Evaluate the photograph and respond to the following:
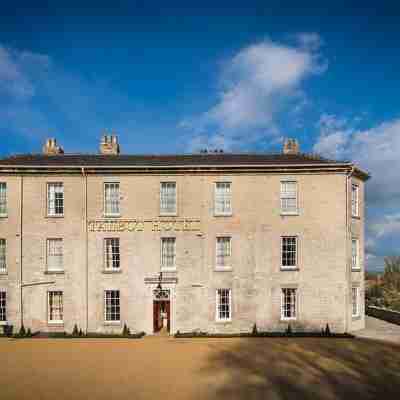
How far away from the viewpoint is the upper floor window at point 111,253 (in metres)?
23.3

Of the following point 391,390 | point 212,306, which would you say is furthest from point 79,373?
point 391,390

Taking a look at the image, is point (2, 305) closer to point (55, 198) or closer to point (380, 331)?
point (55, 198)

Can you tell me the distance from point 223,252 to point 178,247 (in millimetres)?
3392

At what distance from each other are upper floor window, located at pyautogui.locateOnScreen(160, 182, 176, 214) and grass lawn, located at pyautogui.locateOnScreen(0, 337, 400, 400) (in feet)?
30.1

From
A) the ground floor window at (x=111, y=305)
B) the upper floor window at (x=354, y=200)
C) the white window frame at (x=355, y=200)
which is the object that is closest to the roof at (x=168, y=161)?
the white window frame at (x=355, y=200)

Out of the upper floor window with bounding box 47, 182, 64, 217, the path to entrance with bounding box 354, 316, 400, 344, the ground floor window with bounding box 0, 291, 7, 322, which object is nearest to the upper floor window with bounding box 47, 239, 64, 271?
the upper floor window with bounding box 47, 182, 64, 217

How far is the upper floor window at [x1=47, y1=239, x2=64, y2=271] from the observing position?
23.4m

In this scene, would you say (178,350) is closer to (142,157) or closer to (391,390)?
(391,390)

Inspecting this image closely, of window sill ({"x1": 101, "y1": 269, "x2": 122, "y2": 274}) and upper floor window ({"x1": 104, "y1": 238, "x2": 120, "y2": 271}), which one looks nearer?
window sill ({"x1": 101, "y1": 269, "x2": 122, "y2": 274})

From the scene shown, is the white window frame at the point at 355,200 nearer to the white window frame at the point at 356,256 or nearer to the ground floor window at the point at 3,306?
the white window frame at the point at 356,256

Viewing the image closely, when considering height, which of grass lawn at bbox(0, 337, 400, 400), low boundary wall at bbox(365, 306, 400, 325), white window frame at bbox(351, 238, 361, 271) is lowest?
low boundary wall at bbox(365, 306, 400, 325)

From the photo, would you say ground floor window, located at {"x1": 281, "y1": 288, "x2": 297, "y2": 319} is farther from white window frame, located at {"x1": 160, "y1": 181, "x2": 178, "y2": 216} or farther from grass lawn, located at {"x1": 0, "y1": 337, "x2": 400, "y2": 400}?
white window frame, located at {"x1": 160, "y1": 181, "x2": 178, "y2": 216}

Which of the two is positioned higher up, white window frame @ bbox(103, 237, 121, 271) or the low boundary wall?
white window frame @ bbox(103, 237, 121, 271)

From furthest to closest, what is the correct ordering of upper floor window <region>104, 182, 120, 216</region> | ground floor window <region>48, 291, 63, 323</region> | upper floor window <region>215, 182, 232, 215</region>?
→ upper floor window <region>104, 182, 120, 216</region> → upper floor window <region>215, 182, 232, 215</region> → ground floor window <region>48, 291, 63, 323</region>
